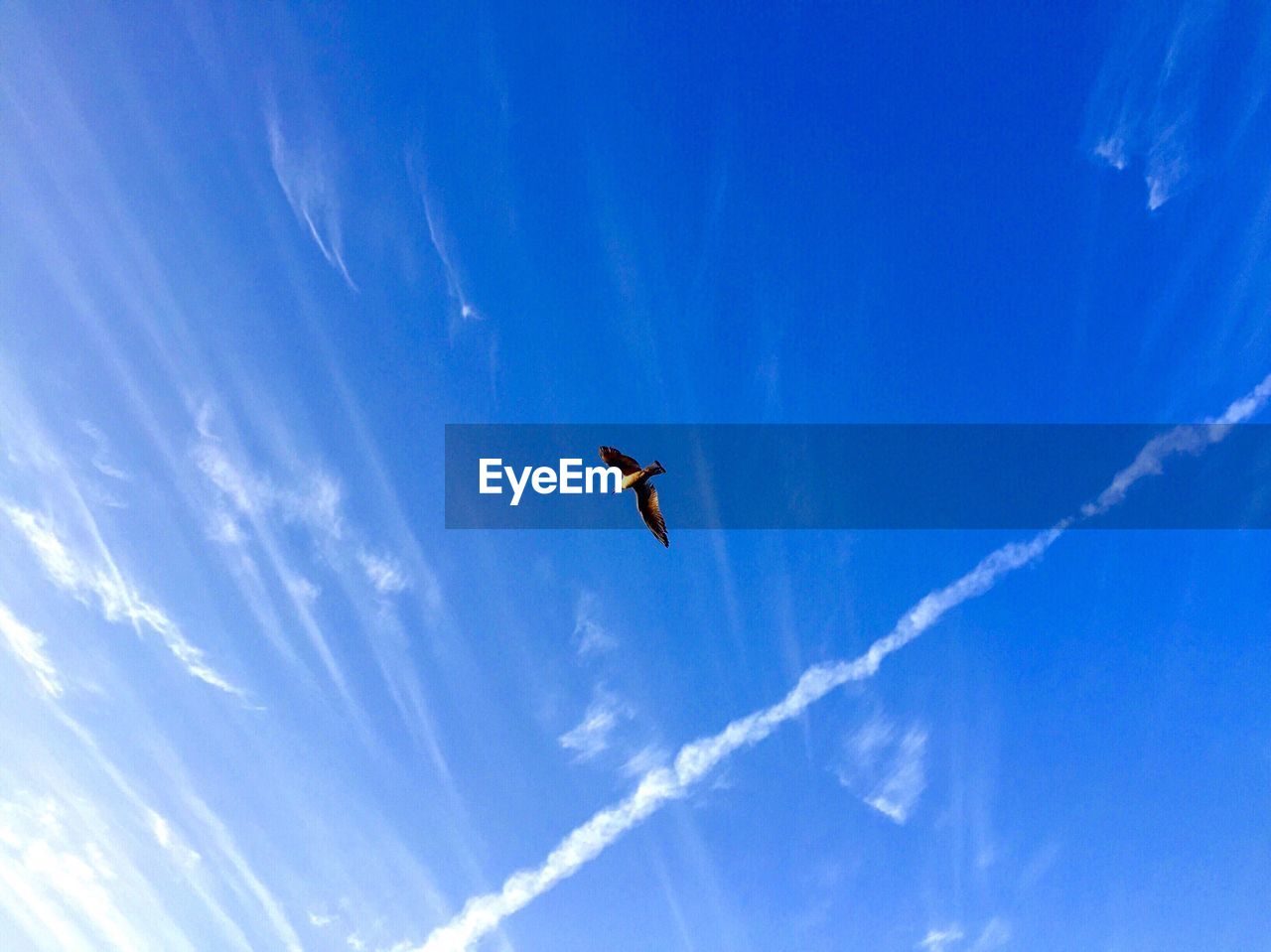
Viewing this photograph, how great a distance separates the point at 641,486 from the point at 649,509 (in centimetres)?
161

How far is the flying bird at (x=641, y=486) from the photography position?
54000 mm

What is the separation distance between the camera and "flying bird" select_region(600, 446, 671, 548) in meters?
54.0

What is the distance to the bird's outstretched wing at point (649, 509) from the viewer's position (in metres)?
54.6

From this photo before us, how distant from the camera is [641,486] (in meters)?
54.7

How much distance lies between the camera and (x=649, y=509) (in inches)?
2164

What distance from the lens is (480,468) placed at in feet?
222

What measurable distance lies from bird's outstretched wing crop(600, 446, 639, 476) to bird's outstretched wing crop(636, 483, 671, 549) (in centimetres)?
166

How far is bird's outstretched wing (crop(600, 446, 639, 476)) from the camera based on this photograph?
55406 mm

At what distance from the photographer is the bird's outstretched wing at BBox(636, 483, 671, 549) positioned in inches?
2151

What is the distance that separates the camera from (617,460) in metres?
55.8

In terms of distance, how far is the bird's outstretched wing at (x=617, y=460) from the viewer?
5541cm

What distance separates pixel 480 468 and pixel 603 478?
37.3 ft

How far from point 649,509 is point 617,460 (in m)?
3.96

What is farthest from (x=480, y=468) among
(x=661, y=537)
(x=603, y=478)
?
(x=661, y=537)
